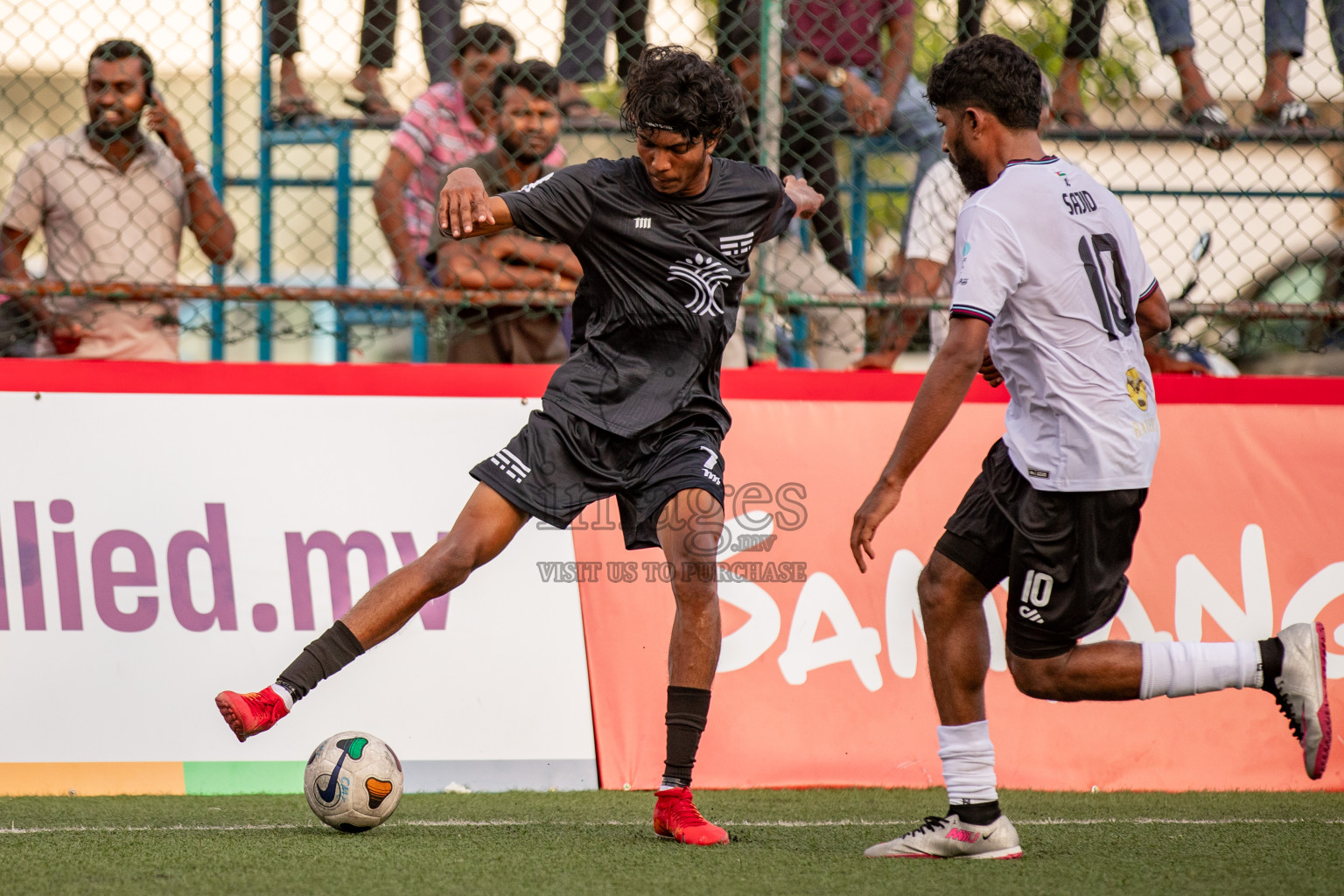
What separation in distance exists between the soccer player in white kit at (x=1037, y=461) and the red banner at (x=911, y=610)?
1.38 meters

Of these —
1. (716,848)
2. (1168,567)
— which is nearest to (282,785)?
(716,848)

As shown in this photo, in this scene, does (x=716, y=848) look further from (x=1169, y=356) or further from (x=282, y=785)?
(x=1169, y=356)

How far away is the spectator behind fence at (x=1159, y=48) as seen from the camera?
256 inches

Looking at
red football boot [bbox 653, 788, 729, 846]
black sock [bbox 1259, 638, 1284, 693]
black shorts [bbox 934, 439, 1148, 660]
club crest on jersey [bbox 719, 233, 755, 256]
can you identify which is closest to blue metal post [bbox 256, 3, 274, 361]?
club crest on jersey [bbox 719, 233, 755, 256]

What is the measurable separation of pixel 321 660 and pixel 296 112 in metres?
3.59

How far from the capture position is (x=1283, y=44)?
6570 millimetres

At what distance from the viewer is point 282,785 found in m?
4.80

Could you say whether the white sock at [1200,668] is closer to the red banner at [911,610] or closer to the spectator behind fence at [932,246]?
the red banner at [911,610]

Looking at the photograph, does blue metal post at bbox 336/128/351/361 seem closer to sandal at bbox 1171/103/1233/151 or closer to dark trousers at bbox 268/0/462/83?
dark trousers at bbox 268/0/462/83

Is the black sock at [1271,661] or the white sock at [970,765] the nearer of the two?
the black sock at [1271,661]

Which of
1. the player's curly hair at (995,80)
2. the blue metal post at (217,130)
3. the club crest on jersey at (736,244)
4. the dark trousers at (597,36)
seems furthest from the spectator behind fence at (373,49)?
the player's curly hair at (995,80)

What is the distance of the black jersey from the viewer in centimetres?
405

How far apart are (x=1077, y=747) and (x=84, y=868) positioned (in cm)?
336

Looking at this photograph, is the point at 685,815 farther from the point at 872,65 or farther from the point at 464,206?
the point at 872,65
